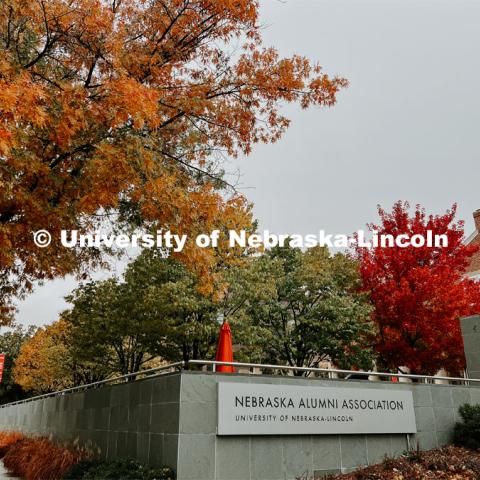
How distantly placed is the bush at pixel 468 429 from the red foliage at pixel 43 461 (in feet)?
28.1

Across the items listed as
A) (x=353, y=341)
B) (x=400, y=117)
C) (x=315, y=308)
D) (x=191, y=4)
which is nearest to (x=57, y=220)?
(x=191, y=4)

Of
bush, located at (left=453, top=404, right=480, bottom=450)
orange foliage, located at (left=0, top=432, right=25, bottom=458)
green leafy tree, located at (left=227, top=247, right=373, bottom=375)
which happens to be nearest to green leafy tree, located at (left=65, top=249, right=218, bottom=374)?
green leafy tree, located at (left=227, top=247, right=373, bottom=375)

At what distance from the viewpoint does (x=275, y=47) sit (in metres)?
9.88

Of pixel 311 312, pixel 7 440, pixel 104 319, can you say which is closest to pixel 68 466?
pixel 7 440

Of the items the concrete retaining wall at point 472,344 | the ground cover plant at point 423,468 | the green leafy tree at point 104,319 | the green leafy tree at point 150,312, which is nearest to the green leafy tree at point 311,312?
the green leafy tree at point 150,312

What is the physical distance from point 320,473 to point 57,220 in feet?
22.1

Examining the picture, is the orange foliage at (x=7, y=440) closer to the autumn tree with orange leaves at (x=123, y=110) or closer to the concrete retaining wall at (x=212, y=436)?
the concrete retaining wall at (x=212, y=436)

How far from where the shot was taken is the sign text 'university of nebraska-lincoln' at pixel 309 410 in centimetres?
886

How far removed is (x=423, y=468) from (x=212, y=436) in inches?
156

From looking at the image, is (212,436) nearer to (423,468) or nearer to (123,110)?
(423,468)

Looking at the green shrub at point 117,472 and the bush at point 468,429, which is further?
the bush at point 468,429

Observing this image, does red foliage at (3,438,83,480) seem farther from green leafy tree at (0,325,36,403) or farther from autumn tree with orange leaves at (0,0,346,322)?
green leafy tree at (0,325,36,403)

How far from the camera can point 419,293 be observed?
1992 cm

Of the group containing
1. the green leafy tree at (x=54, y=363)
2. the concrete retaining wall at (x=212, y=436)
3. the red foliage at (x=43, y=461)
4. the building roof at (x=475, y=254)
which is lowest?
the red foliage at (x=43, y=461)
